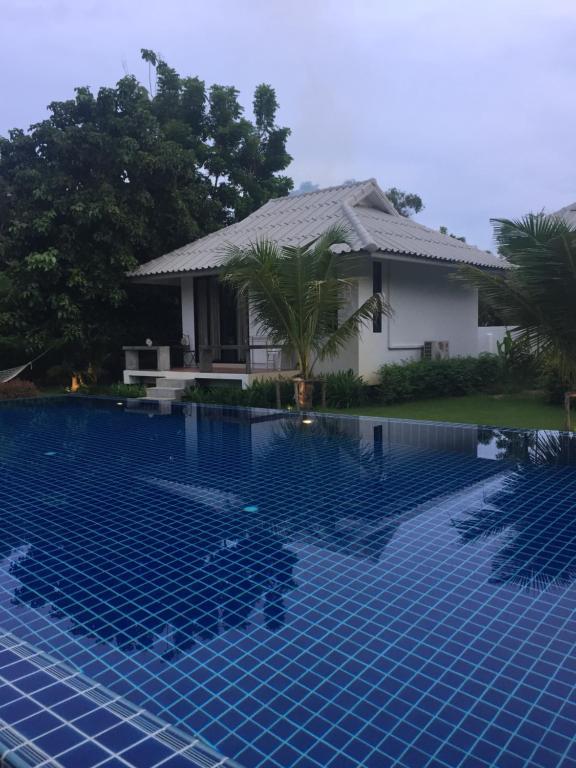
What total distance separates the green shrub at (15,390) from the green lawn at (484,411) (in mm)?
8327

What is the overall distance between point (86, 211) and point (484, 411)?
1015 centimetres

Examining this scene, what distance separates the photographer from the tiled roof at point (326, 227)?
44.1 ft

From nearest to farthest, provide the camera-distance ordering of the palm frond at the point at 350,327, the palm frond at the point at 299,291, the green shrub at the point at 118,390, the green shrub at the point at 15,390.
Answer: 1. the palm frond at the point at 299,291
2. the palm frond at the point at 350,327
3. the green shrub at the point at 118,390
4. the green shrub at the point at 15,390

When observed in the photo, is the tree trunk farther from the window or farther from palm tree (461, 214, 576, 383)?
palm tree (461, 214, 576, 383)

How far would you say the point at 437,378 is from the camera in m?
13.8

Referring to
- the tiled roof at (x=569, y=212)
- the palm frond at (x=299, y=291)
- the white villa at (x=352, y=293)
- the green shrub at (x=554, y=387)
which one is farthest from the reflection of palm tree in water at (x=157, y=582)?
the tiled roof at (x=569, y=212)

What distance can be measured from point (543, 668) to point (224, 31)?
2434 centimetres

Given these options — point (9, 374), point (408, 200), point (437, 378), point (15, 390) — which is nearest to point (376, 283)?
point (437, 378)

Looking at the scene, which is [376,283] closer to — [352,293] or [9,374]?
[352,293]

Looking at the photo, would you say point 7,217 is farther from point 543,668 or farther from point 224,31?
point 543,668

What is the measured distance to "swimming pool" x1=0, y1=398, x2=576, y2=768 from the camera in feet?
8.83

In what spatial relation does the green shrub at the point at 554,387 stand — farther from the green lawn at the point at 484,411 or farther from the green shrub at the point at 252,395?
the green shrub at the point at 252,395

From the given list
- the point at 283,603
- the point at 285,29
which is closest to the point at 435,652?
the point at 283,603

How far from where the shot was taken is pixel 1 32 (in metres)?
16.4
